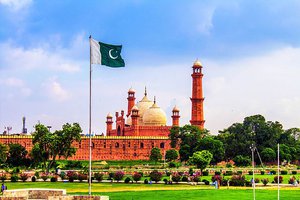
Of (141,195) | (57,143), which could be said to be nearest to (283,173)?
(57,143)

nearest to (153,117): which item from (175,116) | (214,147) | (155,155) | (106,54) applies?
(175,116)

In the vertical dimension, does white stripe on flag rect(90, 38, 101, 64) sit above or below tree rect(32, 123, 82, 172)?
above

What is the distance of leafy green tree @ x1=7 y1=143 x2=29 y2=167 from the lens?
2360 inches

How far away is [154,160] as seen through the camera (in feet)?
224

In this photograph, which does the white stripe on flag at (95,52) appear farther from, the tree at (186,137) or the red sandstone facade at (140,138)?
the red sandstone facade at (140,138)

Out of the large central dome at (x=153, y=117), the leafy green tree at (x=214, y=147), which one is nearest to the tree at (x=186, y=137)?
the leafy green tree at (x=214, y=147)

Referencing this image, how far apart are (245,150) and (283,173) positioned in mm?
16512

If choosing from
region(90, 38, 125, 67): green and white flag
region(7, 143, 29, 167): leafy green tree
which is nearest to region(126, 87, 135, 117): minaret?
region(7, 143, 29, 167): leafy green tree

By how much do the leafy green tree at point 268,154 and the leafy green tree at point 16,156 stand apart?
78.9 feet

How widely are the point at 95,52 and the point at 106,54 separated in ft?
1.19

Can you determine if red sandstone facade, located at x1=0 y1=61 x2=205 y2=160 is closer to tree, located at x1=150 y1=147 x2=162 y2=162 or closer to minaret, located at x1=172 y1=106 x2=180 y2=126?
minaret, located at x1=172 y1=106 x2=180 y2=126

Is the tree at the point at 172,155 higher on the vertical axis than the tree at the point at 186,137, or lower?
lower

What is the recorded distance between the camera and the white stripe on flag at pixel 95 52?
63.9 ft

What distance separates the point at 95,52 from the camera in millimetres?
19484
